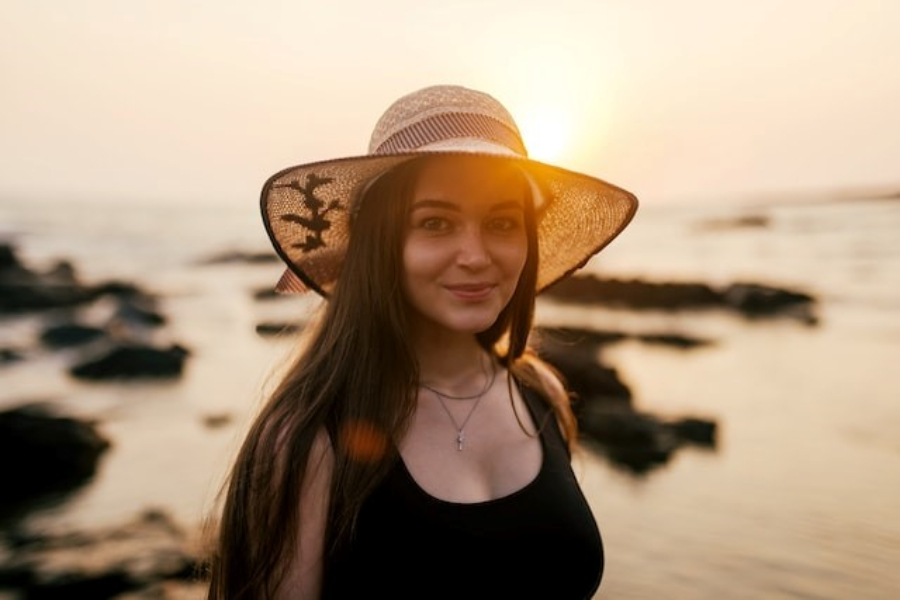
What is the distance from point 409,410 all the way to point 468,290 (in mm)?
410


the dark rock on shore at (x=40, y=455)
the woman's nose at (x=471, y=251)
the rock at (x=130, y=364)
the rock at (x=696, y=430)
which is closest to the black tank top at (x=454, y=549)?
the woman's nose at (x=471, y=251)

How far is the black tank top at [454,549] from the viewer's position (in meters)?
2.32

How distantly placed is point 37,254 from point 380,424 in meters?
41.9

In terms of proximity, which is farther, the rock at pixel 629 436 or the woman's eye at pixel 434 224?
the rock at pixel 629 436

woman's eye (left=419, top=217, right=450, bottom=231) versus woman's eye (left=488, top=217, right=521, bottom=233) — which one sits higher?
woman's eye (left=419, top=217, right=450, bottom=231)

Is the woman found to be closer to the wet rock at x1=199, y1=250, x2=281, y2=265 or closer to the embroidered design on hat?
the embroidered design on hat

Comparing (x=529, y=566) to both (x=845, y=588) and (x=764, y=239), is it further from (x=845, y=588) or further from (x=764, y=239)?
(x=764, y=239)

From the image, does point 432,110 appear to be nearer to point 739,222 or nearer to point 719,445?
point 719,445

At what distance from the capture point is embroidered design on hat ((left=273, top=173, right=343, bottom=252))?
2646mm

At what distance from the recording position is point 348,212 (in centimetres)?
274

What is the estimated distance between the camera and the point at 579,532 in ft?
8.66

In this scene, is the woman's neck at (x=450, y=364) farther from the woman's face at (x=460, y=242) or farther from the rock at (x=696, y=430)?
the rock at (x=696, y=430)

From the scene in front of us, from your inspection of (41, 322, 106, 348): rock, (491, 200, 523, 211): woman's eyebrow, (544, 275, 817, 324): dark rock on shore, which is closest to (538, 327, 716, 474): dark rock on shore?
(491, 200, 523, 211): woman's eyebrow

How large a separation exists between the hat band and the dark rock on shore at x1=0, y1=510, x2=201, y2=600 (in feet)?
13.7
